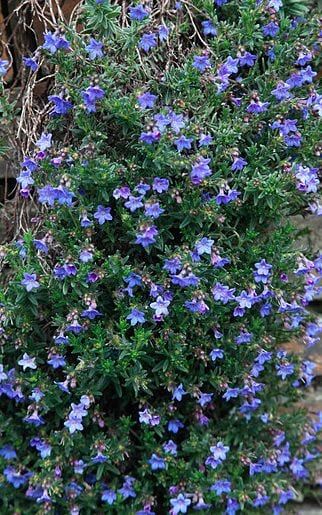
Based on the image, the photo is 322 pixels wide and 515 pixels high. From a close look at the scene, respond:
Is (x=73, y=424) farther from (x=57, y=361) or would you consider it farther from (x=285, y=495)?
(x=285, y=495)

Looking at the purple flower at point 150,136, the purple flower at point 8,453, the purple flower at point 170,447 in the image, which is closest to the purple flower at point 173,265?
the purple flower at point 150,136

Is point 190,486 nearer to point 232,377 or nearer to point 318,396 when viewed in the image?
point 232,377

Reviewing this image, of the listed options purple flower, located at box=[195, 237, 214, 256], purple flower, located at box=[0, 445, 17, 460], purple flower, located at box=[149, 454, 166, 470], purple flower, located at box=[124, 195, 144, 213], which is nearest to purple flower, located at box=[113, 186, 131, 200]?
purple flower, located at box=[124, 195, 144, 213]

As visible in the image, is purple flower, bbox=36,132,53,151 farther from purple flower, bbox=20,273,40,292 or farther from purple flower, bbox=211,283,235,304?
purple flower, bbox=211,283,235,304

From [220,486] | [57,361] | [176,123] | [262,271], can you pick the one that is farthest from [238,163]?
[220,486]

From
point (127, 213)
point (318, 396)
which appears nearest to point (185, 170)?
point (127, 213)

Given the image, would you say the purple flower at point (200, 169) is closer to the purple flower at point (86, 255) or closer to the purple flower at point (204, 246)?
the purple flower at point (204, 246)
